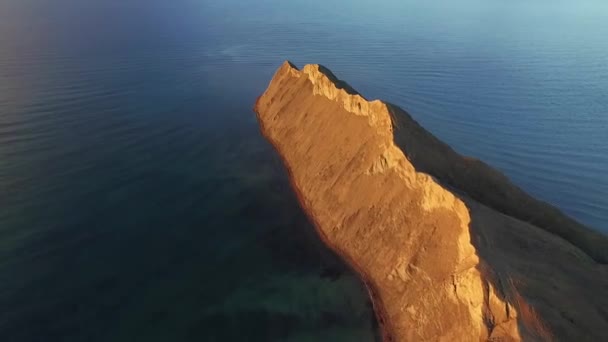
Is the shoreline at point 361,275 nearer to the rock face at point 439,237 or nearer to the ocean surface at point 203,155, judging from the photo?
the rock face at point 439,237

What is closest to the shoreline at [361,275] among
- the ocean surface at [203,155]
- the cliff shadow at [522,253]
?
the ocean surface at [203,155]

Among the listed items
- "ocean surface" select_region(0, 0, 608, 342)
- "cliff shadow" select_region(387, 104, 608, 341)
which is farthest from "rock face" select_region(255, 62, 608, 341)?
"ocean surface" select_region(0, 0, 608, 342)

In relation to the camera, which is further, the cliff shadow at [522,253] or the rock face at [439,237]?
the rock face at [439,237]

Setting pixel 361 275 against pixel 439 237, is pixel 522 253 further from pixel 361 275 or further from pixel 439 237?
pixel 361 275

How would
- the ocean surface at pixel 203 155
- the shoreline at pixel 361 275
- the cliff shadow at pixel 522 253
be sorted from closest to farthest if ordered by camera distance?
the cliff shadow at pixel 522 253, the shoreline at pixel 361 275, the ocean surface at pixel 203 155

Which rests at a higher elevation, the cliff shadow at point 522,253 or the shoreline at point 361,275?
the cliff shadow at point 522,253

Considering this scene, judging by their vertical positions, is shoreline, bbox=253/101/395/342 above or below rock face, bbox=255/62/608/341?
below

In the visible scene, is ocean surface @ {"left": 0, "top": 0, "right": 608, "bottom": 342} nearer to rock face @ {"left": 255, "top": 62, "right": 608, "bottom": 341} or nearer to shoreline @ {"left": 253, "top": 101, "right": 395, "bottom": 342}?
shoreline @ {"left": 253, "top": 101, "right": 395, "bottom": 342}
